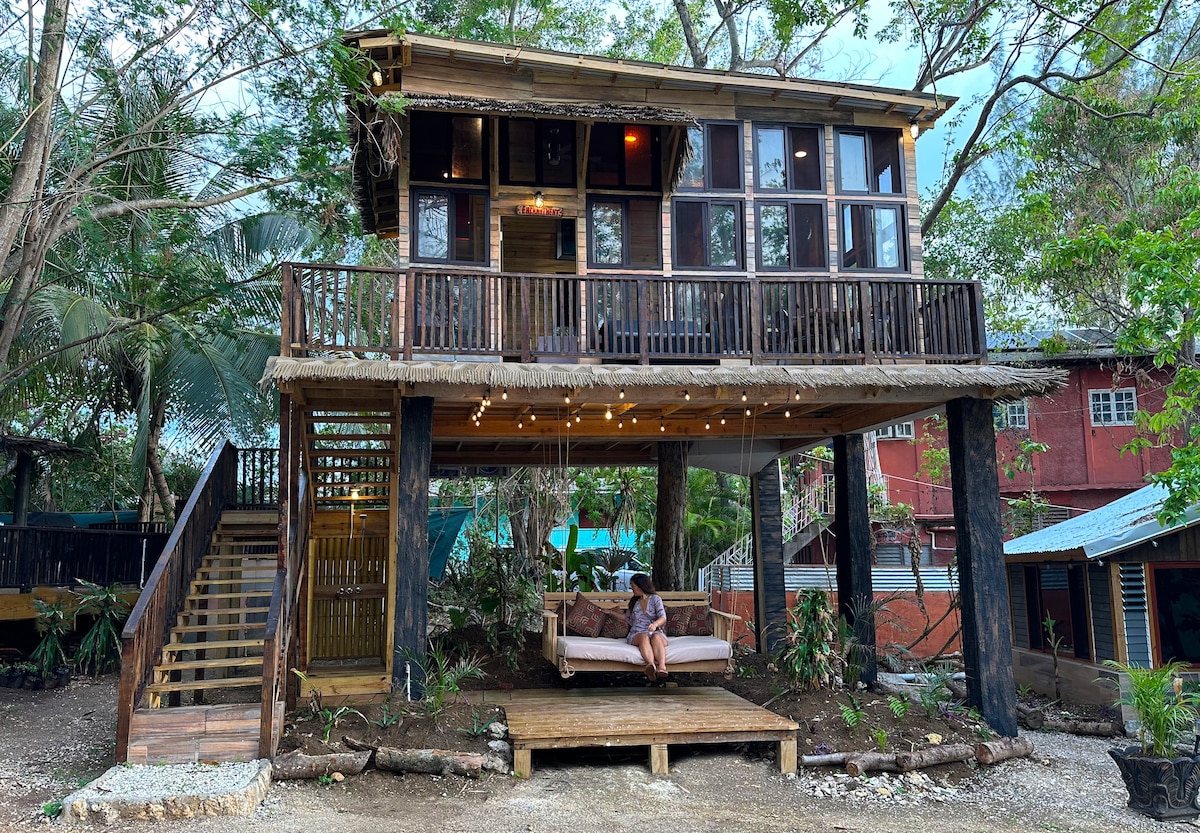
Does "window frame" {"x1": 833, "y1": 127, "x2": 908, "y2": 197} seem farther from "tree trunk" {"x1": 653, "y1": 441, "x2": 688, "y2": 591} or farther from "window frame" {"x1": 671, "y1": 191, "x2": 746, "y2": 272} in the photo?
"tree trunk" {"x1": 653, "y1": 441, "x2": 688, "y2": 591}

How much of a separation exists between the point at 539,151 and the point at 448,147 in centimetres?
112

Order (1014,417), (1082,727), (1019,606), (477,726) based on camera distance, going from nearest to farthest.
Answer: (477,726) < (1082,727) < (1019,606) < (1014,417)

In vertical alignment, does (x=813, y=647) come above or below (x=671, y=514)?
below

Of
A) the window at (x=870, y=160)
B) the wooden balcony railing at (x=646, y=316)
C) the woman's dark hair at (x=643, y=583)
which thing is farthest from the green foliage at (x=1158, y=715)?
the window at (x=870, y=160)

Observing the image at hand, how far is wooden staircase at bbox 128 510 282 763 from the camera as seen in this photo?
7.50 metres

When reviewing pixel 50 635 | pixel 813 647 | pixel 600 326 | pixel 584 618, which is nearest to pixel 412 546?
pixel 584 618

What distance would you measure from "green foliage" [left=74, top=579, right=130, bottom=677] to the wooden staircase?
1563mm

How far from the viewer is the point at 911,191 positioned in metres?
11.8

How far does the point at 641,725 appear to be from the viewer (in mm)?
8281

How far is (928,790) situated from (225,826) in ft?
18.6

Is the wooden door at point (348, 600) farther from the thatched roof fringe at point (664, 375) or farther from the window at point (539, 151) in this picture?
the window at point (539, 151)

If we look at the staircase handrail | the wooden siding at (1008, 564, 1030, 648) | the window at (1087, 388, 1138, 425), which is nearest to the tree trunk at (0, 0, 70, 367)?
the staircase handrail

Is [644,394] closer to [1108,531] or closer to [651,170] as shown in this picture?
[651,170]

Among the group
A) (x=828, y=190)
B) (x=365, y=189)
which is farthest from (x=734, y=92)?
(x=365, y=189)
